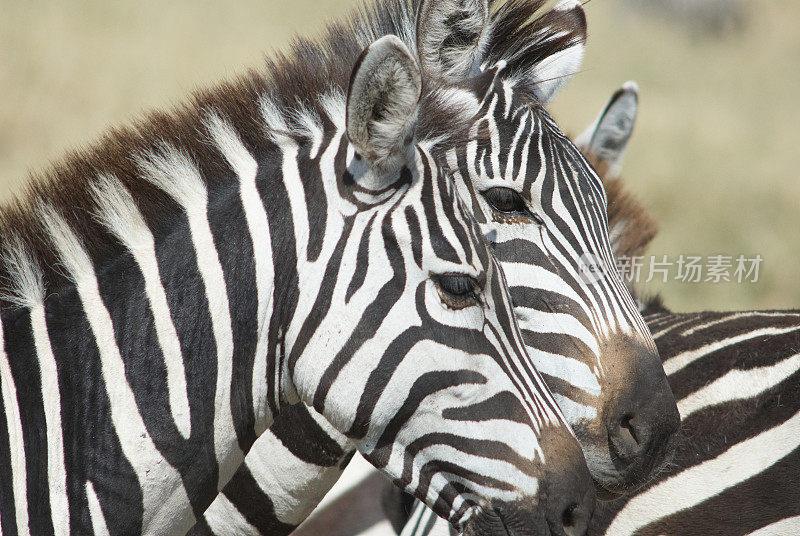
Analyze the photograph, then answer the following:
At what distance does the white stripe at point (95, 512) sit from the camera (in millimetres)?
2400

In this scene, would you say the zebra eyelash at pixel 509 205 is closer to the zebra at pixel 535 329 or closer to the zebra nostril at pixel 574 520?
the zebra at pixel 535 329

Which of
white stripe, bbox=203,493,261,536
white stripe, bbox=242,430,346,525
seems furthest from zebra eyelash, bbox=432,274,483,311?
white stripe, bbox=203,493,261,536

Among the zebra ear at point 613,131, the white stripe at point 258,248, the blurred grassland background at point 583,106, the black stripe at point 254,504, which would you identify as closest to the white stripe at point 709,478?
the black stripe at point 254,504

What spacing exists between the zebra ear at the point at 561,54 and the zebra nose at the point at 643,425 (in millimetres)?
1778

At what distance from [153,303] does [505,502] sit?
4.51 ft

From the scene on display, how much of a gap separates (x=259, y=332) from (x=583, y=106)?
16066 mm

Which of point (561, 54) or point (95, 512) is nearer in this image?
point (95, 512)

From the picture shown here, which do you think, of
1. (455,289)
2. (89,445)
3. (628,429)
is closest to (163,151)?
(89,445)

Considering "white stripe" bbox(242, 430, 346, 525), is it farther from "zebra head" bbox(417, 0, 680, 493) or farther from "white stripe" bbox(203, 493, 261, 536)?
"zebra head" bbox(417, 0, 680, 493)

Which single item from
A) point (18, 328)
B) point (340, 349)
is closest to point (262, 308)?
point (340, 349)

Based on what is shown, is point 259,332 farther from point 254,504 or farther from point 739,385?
point 739,385

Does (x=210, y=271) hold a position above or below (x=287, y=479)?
above

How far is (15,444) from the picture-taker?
2408 millimetres

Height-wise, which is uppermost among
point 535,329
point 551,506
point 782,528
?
point 535,329
